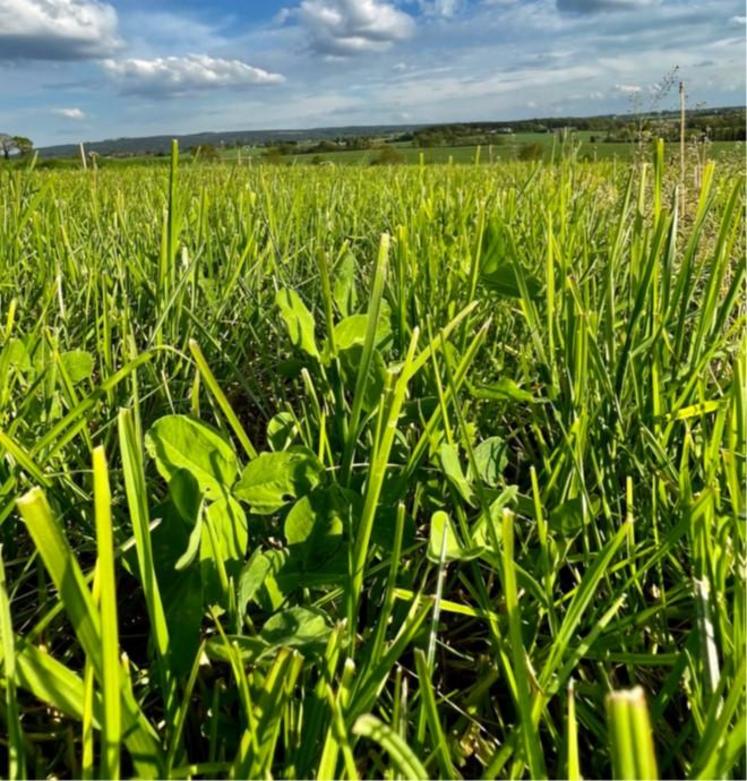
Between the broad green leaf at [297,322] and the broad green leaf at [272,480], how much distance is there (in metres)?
0.22

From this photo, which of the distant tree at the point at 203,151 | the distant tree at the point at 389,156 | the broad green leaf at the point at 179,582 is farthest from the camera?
the distant tree at the point at 389,156

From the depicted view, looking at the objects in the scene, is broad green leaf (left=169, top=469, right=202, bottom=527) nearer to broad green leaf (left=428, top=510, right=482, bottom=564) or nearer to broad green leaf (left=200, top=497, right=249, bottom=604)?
broad green leaf (left=200, top=497, right=249, bottom=604)

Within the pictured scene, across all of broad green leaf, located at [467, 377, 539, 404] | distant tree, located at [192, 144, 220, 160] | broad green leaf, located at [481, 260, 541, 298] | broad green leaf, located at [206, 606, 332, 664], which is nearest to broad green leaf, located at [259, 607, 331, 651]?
broad green leaf, located at [206, 606, 332, 664]

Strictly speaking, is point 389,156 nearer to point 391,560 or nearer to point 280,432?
point 280,432

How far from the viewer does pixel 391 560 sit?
1.53ft

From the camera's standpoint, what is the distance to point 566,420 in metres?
0.68

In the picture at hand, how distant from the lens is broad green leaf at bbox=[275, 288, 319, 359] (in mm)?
749

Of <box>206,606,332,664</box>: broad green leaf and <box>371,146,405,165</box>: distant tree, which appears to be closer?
<box>206,606,332,664</box>: broad green leaf

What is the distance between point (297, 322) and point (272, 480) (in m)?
0.26

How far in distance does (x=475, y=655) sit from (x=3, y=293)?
0.93 metres

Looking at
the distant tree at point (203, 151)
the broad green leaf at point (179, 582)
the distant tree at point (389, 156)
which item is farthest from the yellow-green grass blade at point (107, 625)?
the distant tree at point (389, 156)

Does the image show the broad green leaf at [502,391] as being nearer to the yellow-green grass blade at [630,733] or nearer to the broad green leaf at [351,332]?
the broad green leaf at [351,332]

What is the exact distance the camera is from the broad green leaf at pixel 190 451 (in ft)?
1.73

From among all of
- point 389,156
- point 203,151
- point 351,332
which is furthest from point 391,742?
point 389,156
